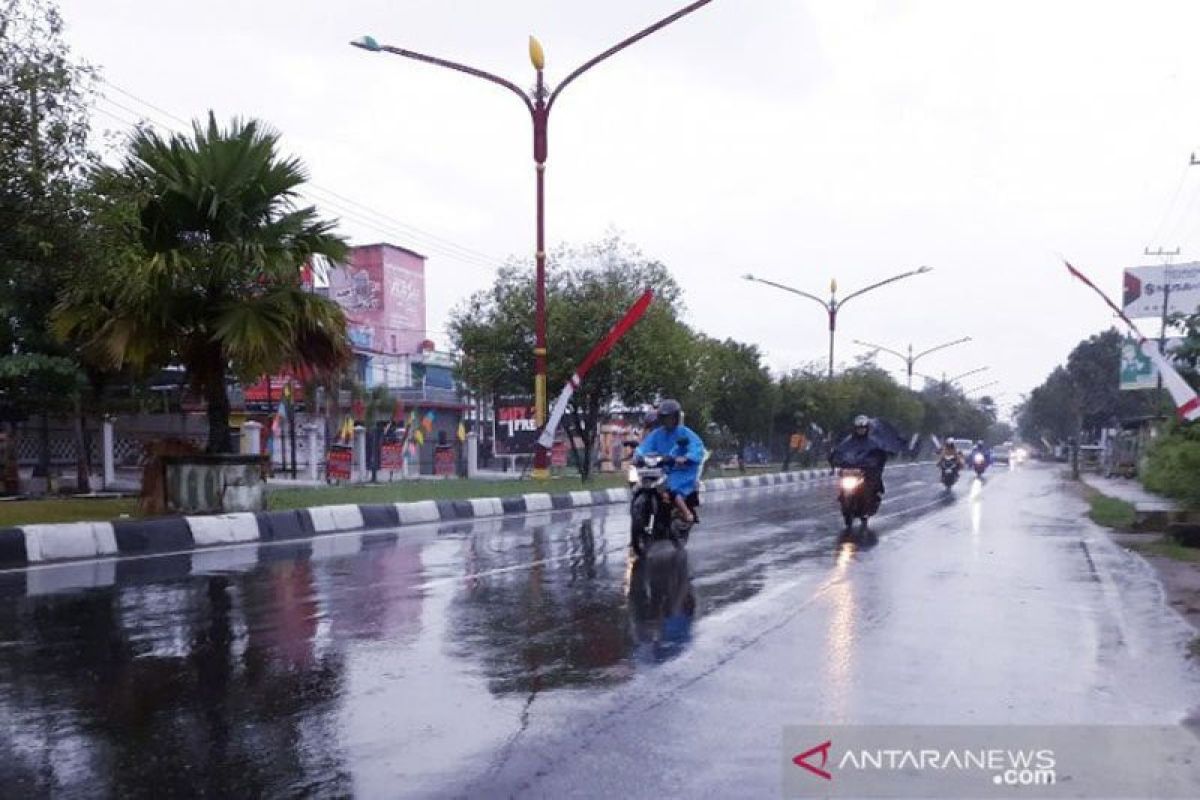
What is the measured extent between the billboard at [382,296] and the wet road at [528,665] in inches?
1777

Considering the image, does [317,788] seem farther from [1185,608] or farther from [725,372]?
[725,372]

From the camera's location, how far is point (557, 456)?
5131cm

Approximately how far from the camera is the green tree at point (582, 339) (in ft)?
99.0

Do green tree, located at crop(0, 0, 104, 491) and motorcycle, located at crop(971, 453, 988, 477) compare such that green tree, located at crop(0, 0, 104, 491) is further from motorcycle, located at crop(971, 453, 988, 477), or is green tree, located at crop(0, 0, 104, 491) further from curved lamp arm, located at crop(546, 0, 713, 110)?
motorcycle, located at crop(971, 453, 988, 477)

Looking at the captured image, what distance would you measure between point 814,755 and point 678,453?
7.65 meters

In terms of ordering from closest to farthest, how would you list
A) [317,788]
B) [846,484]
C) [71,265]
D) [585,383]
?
[317,788] → [71,265] → [846,484] → [585,383]

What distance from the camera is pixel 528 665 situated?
20.5 feet

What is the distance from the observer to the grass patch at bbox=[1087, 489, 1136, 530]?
57.3 ft

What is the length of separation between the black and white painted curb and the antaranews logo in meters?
9.16

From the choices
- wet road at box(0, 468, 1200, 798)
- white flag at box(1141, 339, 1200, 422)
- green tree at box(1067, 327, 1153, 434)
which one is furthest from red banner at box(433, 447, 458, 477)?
green tree at box(1067, 327, 1153, 434)

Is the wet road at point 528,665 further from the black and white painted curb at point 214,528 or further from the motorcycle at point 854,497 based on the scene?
the motorcycle at point 854,497

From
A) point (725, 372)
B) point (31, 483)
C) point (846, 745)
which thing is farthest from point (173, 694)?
point (725, 372)

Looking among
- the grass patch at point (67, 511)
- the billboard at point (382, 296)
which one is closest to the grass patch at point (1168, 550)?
the grass patch at point (67, 511)

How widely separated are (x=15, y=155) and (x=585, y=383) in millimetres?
21077
